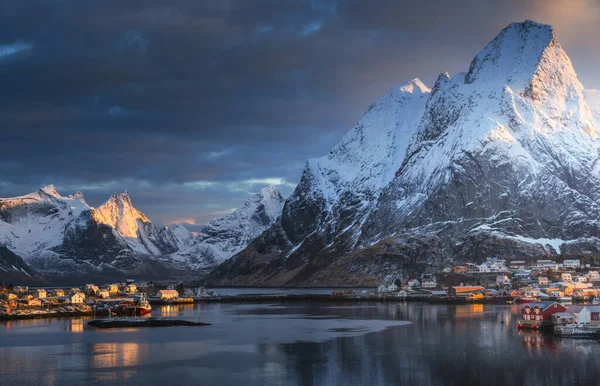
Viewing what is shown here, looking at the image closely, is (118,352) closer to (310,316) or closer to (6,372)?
(6,372)

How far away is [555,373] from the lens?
70.6m

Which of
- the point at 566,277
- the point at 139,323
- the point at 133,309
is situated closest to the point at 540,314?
the point at 139,323

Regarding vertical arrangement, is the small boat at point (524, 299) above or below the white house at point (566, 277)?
below

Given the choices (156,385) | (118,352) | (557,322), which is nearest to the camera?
(156,385)

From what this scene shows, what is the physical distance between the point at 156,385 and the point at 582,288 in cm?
13107

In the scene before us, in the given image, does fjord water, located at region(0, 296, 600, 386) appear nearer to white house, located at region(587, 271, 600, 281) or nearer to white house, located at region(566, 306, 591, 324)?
white house, located at region(566, 306, 591, 324)

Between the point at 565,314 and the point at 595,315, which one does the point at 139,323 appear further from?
the point at 595,315

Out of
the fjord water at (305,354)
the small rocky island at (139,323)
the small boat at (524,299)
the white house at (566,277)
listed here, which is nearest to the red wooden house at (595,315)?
the fjord water at (305,354)

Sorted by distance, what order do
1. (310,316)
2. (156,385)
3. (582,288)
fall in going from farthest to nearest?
1. (582,288)
2. (310,316)
3. (156,385)

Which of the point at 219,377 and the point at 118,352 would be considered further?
the point at 118,352

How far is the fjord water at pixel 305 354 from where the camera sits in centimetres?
7144

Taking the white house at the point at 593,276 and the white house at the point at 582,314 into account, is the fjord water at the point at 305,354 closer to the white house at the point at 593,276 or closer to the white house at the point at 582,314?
the white house at the point at 582,314

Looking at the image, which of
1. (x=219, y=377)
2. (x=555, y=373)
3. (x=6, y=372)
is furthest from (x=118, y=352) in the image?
(x=555, y=373)

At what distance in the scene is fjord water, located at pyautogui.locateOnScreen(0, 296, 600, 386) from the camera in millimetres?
71438
